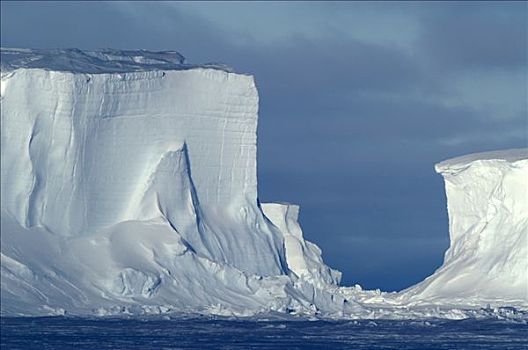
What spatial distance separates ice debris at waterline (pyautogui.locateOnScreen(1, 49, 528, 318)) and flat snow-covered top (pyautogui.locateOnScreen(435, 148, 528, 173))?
160 millimetres

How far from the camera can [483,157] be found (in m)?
63.2

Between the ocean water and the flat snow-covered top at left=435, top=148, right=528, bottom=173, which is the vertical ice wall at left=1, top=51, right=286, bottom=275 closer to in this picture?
the ocean water

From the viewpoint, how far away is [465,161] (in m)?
63.6

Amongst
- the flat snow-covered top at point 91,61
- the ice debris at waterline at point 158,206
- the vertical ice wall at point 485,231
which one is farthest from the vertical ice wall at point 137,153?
the vertical ice wall at point 485,231

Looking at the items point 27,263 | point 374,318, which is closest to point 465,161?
point 374,318

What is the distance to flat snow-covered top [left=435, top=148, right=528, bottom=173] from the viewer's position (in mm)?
62375

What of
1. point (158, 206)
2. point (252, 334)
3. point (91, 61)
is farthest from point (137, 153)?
point (252, 334)

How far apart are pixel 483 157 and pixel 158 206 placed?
1228cm

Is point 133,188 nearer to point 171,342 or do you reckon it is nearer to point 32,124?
point 32,124

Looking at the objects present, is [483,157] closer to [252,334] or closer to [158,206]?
[158,206]

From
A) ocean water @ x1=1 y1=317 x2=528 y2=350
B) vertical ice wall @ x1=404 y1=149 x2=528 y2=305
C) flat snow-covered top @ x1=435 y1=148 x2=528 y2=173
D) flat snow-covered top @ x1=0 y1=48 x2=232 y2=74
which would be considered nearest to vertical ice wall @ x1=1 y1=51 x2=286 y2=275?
flat snow-covered top @ x1=0 y1=48 x2=232 y2=74

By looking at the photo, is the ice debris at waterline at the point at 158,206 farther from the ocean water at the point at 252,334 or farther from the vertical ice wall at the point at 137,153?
the ocean water at the point at 252,334

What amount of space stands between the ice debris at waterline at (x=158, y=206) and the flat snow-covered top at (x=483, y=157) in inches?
6.3

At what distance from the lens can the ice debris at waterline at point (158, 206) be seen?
53.7 meters
